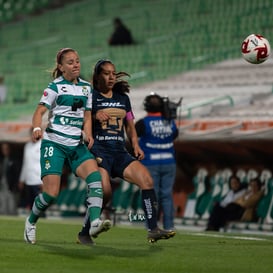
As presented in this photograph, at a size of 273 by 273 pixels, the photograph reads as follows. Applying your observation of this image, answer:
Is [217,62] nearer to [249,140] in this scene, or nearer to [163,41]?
[163,41]

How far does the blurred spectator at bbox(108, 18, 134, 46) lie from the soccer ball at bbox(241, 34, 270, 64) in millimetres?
18030

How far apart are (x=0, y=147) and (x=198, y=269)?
52.3 ft

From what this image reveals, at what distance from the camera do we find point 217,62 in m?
28.4

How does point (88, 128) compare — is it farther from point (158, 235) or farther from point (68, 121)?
point (158, 235)

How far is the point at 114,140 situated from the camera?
1270cm

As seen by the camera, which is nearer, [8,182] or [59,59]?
[59,59]

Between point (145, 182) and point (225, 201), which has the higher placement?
point (145, 182)

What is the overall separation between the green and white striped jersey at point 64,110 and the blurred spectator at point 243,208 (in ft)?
26.8

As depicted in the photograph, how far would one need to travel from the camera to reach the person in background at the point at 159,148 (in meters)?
16.7

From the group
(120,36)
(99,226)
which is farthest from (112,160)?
(120,36)

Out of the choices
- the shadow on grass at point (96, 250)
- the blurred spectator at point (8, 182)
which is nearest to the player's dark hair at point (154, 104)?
the shadow on grass at point (96, 250)

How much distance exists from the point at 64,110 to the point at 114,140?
0.96 metres

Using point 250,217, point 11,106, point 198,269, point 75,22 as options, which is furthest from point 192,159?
point 75,22

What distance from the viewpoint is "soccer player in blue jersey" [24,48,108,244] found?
1180cm
